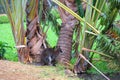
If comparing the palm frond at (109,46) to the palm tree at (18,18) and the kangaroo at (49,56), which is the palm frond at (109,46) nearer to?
the kangaroo at (49,56)

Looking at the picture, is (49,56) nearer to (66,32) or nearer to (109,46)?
(66,32)

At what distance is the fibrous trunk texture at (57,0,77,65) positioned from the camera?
17.1 ft

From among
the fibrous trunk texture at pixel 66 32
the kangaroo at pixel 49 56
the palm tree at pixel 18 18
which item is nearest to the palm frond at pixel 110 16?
the fibrous trunk texture at pixel 66 32

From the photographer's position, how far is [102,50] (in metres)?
4.75

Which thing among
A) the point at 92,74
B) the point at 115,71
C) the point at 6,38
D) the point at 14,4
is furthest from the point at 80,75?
the point at 6,38

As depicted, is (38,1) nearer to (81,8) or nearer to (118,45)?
(81,8)

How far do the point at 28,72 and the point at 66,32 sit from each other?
1.12 metres

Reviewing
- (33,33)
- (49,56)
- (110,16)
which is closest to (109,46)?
(110,16)

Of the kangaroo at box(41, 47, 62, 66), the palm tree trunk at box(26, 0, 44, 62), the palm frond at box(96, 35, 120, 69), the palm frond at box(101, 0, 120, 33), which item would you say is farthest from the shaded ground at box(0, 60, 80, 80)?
the palm frond at box(101, 0, 120, 33)

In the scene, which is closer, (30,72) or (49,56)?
(30,72)

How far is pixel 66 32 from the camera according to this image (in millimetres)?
5281

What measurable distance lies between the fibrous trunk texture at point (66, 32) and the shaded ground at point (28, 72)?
0.44 meters

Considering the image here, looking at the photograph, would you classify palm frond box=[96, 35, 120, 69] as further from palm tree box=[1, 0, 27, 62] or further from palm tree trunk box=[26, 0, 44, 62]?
palm tree box=[1, 0, 27, 62]

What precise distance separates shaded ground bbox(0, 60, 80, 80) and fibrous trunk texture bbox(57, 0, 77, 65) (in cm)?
44
